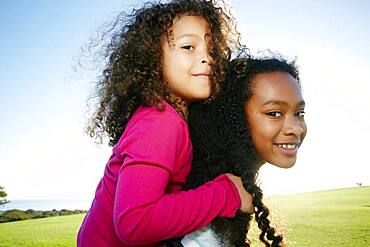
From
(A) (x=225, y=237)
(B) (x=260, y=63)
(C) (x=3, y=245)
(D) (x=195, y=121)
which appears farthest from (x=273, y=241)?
(C) (x=3, y=245)

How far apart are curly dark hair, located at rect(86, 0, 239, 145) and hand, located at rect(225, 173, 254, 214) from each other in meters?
0.44

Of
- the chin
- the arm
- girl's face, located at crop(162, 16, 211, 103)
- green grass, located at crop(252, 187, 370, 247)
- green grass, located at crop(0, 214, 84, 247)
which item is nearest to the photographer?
the arm

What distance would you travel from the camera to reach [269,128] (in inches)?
79.4

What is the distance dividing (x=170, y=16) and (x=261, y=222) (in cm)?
108

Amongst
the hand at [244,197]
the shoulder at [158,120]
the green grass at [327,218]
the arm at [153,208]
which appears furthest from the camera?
the green grass at [327,218]

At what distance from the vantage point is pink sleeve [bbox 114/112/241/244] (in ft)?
5.23

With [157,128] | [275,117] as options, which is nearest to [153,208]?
[157,128]

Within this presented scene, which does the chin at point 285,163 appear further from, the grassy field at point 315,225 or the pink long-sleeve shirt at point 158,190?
the grassy field at point 315,225

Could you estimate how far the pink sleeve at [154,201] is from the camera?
5.23 feet

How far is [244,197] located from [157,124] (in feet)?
1.61

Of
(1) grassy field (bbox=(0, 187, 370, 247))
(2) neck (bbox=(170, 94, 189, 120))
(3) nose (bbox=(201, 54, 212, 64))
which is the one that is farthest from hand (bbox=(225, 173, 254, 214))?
(1) grassy field (bbox=(0, 187, 370, 247))

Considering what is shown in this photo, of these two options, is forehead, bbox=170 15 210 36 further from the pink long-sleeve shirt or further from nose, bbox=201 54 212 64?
the pink long-sleeve shirt

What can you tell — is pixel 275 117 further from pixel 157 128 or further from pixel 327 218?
pixel 327 218

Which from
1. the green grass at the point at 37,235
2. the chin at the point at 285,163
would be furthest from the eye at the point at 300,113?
the green grass at the point at 37,235
